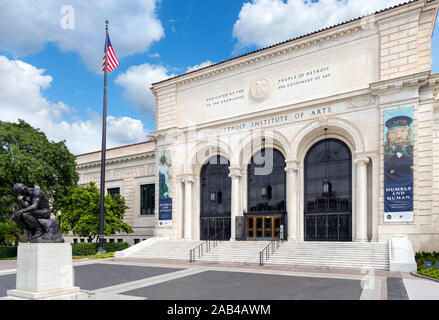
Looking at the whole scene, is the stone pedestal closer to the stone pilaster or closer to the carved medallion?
the stone pilaster

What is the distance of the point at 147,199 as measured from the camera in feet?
127

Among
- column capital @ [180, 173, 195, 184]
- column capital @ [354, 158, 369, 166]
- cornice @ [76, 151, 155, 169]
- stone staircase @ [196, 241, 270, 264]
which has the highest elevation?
cornice @ [76, 151, 155, 169]

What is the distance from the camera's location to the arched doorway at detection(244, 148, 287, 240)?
28578 mm

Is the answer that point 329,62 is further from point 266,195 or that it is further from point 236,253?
point 236,253

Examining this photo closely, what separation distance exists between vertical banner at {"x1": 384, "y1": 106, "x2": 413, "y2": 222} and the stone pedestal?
18574 millimetres

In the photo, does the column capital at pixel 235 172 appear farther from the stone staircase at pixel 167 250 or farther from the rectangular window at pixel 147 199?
the rectangular window at pixel 147 199

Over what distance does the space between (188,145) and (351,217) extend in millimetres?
15041

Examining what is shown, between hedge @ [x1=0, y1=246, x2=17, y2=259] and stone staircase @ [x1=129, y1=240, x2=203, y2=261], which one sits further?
hedge @ [x1=0, y1=246, x2=17, y2=259]

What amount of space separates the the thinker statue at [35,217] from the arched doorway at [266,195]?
19728 mm

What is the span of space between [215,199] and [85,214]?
37.0ft

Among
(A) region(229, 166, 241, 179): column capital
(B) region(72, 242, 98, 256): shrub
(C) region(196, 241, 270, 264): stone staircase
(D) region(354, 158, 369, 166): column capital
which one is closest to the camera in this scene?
(C) region(196, 241, 270, 264): stone staircase

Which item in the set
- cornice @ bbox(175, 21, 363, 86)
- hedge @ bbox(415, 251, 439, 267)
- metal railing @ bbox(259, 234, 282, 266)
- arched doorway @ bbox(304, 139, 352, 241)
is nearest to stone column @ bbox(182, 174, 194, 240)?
cornice @ bbox(175, 21, 363, 86)

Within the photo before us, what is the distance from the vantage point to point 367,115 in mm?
24391

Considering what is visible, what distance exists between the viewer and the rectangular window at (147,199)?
125ft
